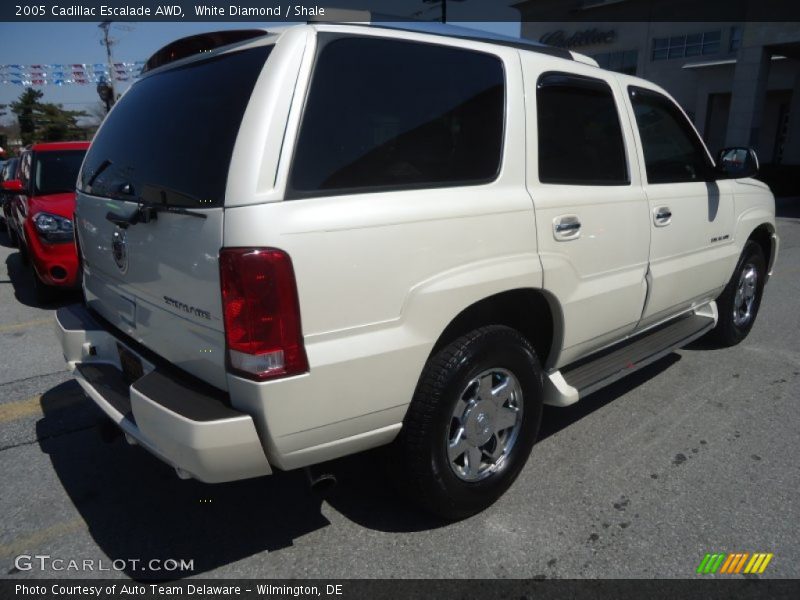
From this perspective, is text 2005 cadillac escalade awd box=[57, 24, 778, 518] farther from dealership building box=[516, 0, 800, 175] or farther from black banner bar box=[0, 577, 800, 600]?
dealership building box=[516, 0, 800, 175]

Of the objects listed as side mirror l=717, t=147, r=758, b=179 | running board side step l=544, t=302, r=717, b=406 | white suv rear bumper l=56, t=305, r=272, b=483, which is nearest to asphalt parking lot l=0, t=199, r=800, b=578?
running board side step l=544, t=302, r=717, b=406

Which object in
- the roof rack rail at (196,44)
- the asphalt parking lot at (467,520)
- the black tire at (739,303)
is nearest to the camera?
the roof rack rail at (196,44)

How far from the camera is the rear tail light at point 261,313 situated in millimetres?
1821

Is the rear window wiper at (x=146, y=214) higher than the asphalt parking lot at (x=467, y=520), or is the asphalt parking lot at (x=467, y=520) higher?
the rear window wiper at (x=146, y=214)

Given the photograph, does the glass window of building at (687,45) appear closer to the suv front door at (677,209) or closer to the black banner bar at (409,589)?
the suv front door at (677,209)

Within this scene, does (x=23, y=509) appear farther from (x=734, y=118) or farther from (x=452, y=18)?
(x=452, y=18)

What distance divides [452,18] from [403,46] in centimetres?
3580

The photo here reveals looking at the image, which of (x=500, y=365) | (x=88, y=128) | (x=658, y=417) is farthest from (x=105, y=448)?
(x=88, y=128)

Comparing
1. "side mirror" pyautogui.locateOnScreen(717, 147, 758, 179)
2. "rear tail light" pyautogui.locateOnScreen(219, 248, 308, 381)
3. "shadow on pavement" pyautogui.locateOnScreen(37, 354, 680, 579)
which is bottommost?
"shadow on pavement" pyautogui.locateOnScreen(37, 354, 680, 579)

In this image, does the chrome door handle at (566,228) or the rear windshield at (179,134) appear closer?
the rear windshield at (179,134)

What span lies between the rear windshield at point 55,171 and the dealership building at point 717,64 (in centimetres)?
1907

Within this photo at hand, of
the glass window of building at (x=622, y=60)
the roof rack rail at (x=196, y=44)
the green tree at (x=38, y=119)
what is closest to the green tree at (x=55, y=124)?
the green tree at (x=38, y=119)

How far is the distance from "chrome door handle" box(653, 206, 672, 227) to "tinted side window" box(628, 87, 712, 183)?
0.17 metres

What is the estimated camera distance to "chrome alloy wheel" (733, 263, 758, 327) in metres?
4.60
